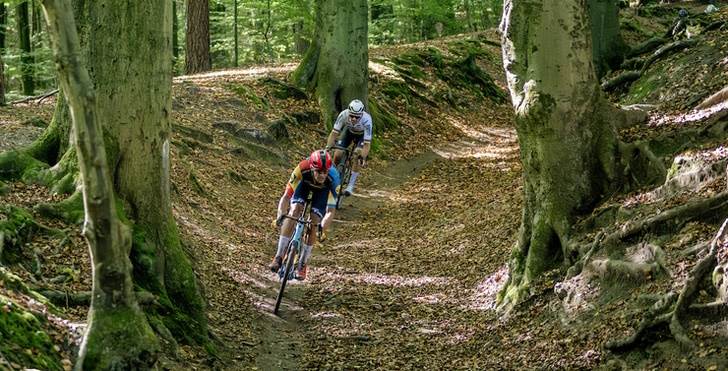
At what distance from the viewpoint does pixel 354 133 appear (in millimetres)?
15102

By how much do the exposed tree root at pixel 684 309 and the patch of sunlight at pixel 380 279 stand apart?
4.90 metres

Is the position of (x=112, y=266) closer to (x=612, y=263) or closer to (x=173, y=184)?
(x=612, y=263)

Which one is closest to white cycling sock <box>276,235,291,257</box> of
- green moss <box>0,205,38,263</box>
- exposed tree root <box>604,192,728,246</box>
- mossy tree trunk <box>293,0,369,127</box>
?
green moss <box>0,205,38,263</box>

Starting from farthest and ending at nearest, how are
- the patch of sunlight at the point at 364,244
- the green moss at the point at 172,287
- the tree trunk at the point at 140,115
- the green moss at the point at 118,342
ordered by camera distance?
the patch of sunlight at the point at 364,244, the tree trunk at the point at 140,115, the green moss at the point at 172,287, the green moss at the point at 118,342

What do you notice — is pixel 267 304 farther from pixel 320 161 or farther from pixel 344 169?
pixel 344 169

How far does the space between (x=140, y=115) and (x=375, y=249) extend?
6.15m

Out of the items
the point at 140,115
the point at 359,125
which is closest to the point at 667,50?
the point at 359,125

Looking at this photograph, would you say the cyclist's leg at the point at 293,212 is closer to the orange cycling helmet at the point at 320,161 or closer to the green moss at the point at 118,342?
the orange cycling helmet at the point at 320,161

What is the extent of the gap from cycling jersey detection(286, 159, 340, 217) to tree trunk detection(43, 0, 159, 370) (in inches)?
175

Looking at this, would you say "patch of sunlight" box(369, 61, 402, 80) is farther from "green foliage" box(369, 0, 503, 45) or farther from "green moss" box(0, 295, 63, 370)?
"green moss" box(0, 295, 63, 370)

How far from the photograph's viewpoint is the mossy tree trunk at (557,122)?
936 centimetres

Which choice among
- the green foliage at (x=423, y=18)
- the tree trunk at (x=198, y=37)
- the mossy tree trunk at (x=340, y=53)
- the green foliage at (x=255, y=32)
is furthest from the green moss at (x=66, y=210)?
the green foliage at (x=423, y=18)

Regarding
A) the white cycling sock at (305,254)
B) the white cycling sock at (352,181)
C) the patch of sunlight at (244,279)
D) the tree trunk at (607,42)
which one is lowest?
the patch of sunlight at (244,279)

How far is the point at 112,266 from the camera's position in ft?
19.5
